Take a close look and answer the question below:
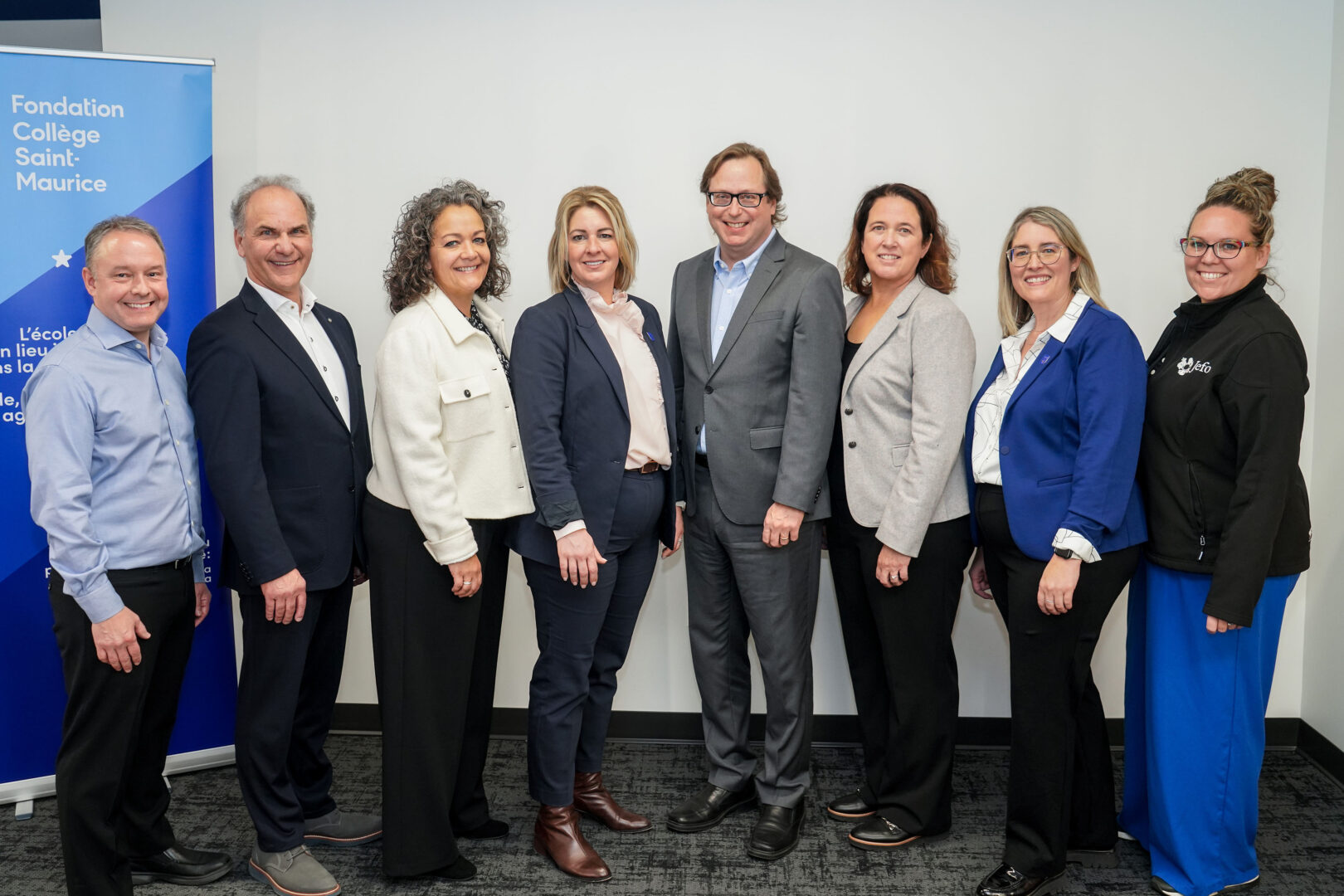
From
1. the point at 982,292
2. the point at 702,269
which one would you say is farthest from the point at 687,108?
the point at 982,292

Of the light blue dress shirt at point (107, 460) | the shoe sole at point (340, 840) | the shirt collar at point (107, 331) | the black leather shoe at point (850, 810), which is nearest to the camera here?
the light blue dress shirt at point (107, 460)

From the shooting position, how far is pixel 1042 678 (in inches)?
94.8

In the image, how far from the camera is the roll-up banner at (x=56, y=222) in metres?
2.78

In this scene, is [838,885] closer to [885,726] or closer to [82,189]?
[885,726]

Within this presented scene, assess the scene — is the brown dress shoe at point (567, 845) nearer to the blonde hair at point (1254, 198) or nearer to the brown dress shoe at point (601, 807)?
the brown dress shoe at point (601, 807)

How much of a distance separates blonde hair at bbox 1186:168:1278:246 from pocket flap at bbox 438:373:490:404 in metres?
1.81

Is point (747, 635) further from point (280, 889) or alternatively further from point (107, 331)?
point (107, 331)

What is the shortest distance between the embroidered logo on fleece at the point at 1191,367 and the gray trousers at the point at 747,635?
986mm

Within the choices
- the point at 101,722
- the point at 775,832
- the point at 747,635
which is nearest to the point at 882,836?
the point at 775,832

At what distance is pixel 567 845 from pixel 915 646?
3.53ft

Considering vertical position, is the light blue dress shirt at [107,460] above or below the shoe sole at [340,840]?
above

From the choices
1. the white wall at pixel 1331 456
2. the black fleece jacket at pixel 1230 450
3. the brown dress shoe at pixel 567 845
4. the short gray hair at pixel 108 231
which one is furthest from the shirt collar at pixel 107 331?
the white wall at pixel 1331 456

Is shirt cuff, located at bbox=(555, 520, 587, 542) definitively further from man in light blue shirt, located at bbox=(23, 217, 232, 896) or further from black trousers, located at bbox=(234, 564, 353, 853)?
man in light blue shirt, located at bbox=(23, 217, 232, 896)

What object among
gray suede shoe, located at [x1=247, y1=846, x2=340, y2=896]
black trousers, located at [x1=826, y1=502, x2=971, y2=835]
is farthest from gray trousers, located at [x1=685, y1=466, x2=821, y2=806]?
gray suede shoe, located at [x1=247, y1=846, x2=340, y2=896]
